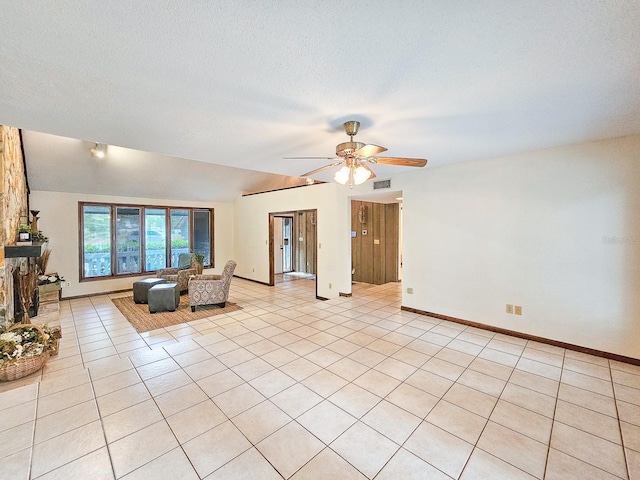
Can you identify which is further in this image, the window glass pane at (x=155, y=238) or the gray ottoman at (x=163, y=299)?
the window glass pane at (x=155, y=238)

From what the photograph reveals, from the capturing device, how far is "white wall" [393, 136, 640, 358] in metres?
3.04

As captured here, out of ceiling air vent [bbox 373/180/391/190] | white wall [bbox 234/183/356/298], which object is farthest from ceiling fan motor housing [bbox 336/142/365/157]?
white wall [bbox 234/183/356/298]

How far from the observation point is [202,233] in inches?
334

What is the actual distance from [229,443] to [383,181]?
14.4 ft

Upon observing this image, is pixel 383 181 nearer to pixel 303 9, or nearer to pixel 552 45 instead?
pixel 552 45

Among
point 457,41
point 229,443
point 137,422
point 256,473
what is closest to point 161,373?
point 137,422

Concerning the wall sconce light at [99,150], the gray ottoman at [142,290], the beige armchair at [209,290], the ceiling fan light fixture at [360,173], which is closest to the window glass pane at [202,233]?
the gray ottoman at [142,290]

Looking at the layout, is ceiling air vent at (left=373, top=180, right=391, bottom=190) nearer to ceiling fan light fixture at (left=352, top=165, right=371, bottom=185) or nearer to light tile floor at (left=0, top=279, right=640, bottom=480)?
ceiling fan light fixture at (left=352, top=165, right=371, bottom=185)

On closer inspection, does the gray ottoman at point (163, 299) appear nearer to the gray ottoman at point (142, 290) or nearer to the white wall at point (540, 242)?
the gray ottoman at point (142, 290)

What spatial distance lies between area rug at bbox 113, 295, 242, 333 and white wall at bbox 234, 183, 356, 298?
77.9 inches

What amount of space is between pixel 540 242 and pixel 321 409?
334 centimetres

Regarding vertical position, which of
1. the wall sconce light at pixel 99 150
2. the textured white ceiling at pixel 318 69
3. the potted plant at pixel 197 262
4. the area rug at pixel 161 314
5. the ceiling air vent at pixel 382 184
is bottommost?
the area rug at pixel 161 314

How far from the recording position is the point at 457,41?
4.91ft

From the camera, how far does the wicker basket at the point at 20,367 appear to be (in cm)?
263
